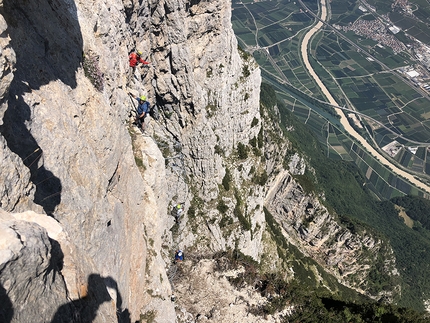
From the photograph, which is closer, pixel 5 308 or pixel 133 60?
pixel 5 308

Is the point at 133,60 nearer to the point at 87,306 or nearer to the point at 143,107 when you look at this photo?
the point at 143,107

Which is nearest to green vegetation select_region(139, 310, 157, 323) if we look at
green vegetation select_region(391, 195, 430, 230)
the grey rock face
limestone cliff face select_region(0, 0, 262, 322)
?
limestone cliff face select_region(0, 0, 262, 322)

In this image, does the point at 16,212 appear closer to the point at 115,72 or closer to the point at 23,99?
the point at 23,99

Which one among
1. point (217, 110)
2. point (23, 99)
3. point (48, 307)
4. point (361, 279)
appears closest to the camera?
point (48, 307)

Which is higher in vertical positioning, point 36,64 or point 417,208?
point 36,64

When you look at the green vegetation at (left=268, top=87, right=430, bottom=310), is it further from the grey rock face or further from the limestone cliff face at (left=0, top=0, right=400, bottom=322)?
the grey rock face

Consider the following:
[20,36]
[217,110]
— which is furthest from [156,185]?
[217,110]

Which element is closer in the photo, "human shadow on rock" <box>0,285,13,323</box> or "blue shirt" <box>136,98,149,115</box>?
"human shadow on rock" <box>0,285,13,323</box>

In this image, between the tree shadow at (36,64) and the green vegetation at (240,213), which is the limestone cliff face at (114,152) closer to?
the tree shadow at (36,64)

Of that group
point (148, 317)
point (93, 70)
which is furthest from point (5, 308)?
point (148, 317)
